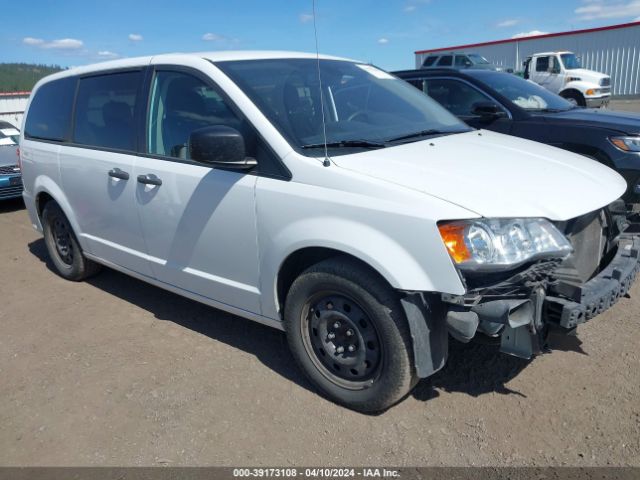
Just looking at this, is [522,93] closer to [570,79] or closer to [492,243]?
[492,243]

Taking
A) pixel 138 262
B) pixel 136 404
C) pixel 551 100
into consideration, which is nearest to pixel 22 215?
pixel 138 262

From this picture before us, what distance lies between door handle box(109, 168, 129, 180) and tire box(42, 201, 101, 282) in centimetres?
119

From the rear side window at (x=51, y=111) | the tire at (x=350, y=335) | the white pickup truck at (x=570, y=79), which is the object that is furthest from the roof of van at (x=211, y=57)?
the white pickup truck at (x=570, y=79)

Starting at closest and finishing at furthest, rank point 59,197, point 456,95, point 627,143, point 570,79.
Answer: point 59,197, point 627,143, point 456,95, point 570,79

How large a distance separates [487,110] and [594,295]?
3.87 m

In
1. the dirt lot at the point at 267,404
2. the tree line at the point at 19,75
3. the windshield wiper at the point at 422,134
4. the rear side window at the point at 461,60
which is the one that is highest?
the tree line at the point at 19,75

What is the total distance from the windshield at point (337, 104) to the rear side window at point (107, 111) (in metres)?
0.94

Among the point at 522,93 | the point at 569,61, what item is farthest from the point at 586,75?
the point at 522,93

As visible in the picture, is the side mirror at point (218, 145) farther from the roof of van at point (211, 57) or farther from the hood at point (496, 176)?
the roof of van at point (211, 57)

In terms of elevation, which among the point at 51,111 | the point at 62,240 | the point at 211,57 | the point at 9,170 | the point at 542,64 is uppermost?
the point at 542,64

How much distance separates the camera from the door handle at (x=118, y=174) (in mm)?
3717

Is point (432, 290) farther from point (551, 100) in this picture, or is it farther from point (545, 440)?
point (551, 100)

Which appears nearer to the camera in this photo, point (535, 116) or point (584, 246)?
point (584, 246)

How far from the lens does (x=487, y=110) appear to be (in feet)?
19.5
